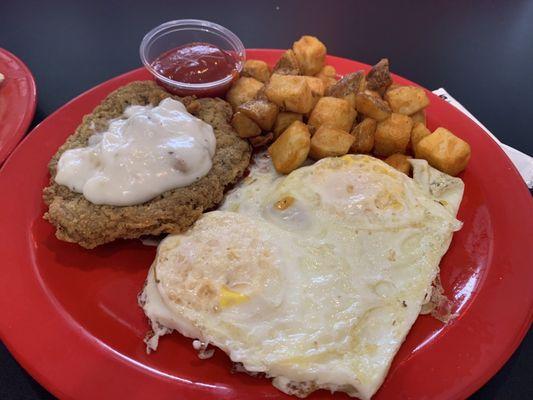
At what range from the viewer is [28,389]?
170 cm

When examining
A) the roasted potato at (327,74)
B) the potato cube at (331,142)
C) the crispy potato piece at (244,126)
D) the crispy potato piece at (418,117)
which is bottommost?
the crispy potato piece at (244,126)

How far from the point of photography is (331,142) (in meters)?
2.12

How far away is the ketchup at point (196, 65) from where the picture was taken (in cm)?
238

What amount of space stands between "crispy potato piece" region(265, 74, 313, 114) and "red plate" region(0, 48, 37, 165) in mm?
1235

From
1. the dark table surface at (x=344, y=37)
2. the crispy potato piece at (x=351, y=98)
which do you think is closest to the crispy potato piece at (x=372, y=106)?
the crispy potato piece at (x=351, y=98)

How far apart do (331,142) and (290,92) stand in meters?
0.28

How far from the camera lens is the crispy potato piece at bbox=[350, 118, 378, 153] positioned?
7.28 feet

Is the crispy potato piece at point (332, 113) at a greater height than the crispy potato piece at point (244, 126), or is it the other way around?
the crispy potato piece at point (332, 113)

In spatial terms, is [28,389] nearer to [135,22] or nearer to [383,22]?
[135,22]

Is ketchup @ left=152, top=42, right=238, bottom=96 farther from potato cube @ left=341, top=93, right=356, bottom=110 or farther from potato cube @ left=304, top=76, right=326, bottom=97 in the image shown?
potato cube @ left=341, top=93, right=356, bottom=110

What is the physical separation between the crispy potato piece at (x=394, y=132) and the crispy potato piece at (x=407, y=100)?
0.05m

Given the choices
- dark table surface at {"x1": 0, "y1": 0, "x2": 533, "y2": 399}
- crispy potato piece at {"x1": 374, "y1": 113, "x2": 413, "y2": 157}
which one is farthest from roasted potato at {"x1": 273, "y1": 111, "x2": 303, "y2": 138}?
dark table surface at {"x1": 0, "y1": 0, "x2": 533, "y2": 399}

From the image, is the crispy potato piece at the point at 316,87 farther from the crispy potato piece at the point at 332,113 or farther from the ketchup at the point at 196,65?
the ketchup at the point at 196,65

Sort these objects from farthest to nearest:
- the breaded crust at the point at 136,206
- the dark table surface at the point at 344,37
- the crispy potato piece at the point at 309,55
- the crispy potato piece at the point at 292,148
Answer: the dark table surface at the point at 344,37, the crispy potato piece at the point at 309,55, the crispy potato piece at the point at 292,148, the breaded crust at the point at 136,206
